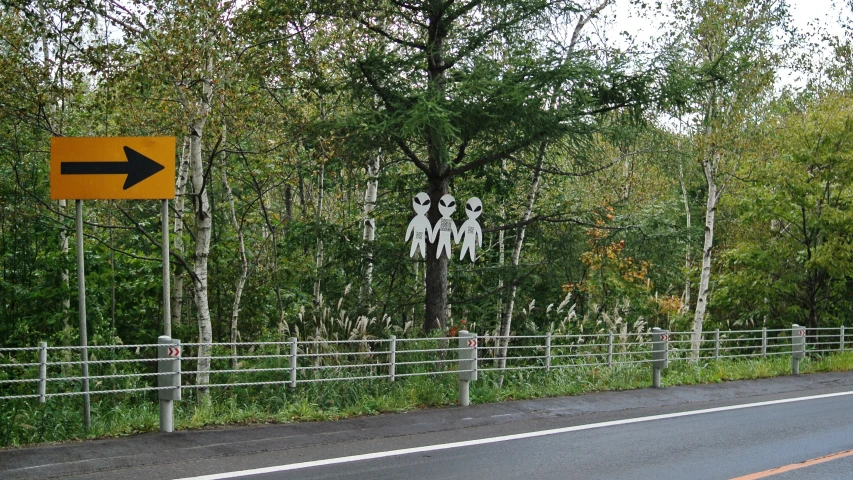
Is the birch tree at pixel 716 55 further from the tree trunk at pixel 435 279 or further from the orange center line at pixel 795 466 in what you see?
the orange center line at pixel 795 466

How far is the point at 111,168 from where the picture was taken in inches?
375

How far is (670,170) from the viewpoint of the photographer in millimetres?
16469

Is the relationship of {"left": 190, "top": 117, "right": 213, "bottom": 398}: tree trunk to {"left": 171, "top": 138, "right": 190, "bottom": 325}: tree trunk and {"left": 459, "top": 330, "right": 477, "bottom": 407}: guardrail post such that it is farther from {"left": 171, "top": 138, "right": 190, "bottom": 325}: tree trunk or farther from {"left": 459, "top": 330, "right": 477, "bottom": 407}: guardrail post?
{"left": 459, "top": 330, "right": 477, "bottom": 407}: guardrail post

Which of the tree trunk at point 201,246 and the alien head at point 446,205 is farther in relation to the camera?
the alien head at point 446,205

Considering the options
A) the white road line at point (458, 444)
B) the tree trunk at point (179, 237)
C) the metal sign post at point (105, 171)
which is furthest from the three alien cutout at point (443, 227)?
the metal sign post at point (105, 171)

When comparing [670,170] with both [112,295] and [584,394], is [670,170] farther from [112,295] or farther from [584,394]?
[112,295]

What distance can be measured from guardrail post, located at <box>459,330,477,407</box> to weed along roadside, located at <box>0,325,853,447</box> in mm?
16

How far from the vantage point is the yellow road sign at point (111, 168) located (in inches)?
370

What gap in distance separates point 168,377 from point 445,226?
683cm

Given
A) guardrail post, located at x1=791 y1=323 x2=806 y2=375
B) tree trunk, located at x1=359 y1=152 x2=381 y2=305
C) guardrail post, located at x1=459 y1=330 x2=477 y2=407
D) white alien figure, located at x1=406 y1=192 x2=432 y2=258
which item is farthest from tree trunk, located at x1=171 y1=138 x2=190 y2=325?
guardrail post, located at x1=791 y1=323 x2=806 y2=375

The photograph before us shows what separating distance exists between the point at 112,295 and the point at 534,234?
8838 mm

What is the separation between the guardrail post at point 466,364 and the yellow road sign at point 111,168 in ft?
16.7

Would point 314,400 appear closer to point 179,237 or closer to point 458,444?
point 458,444

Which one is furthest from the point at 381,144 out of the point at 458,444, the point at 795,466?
the point at 795,466
